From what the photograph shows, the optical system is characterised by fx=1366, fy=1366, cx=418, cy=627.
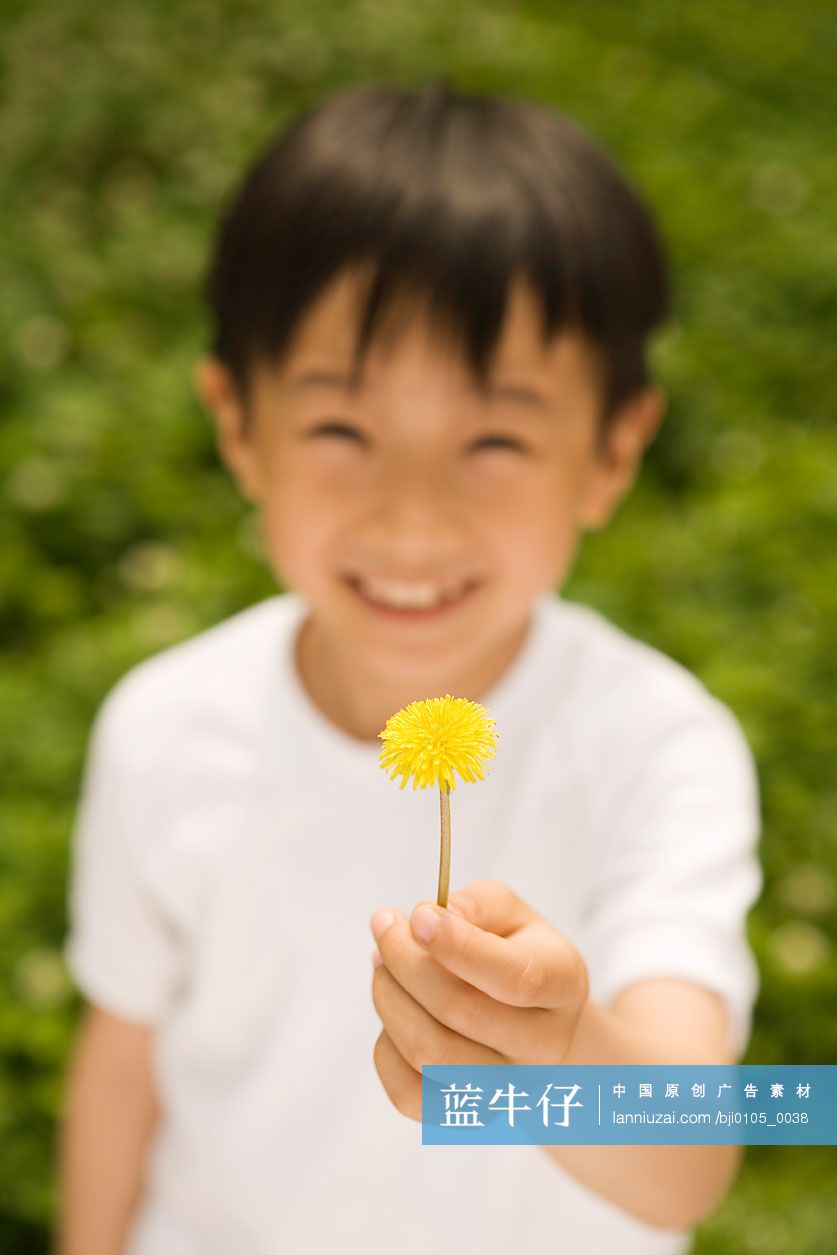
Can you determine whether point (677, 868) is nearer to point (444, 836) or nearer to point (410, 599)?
point (410, 599)

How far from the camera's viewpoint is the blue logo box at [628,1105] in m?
0.47

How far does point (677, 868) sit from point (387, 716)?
0.70 feet

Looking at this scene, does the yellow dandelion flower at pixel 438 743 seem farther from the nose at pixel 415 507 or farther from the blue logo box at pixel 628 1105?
the nose at pixel 415 507

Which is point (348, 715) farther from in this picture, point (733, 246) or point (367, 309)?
point (733, 246)

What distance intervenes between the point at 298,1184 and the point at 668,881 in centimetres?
32

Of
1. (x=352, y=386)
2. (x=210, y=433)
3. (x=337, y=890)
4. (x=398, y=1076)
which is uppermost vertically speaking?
(x=210, y=433)

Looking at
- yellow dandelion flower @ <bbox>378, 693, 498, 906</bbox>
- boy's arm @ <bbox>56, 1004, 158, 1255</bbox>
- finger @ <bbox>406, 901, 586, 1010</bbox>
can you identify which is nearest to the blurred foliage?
boy's arm @ <bbox>56, 1004, 158, 1255</bbox>

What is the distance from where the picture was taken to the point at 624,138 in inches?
119

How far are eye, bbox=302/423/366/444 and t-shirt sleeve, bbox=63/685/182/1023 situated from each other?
0.29 metres

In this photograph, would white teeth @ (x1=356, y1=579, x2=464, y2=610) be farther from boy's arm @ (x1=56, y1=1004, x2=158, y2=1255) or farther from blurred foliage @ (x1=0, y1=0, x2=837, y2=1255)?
blurred foliage @ (x1=0, y1=0, x2=837, y2=1255)

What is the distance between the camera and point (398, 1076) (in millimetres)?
444

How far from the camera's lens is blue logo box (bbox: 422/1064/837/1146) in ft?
1.53

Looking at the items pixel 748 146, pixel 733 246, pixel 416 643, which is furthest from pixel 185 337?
pixel 416 643

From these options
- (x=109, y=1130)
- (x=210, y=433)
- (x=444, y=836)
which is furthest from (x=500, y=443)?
(x=210, y=433)
